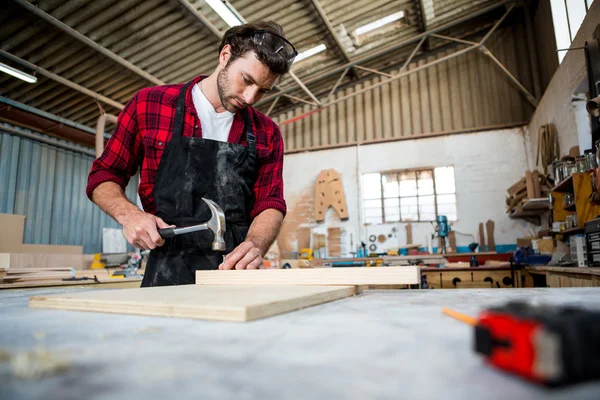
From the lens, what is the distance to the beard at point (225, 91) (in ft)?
6.17

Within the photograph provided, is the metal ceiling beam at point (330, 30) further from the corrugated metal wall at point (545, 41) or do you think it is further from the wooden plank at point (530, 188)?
the wooden plank at point (530, 188)

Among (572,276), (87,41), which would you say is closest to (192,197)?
(572,276)

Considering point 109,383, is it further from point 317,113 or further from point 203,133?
point 317,113

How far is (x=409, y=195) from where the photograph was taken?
762 centimetres

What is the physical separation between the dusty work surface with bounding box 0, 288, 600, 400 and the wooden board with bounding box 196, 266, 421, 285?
0.38 m

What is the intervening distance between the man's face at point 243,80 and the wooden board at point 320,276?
92 centimetres

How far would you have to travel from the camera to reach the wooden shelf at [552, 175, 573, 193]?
3.66m

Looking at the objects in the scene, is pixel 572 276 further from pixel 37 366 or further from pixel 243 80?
pixel 37 366

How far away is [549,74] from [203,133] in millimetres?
6356

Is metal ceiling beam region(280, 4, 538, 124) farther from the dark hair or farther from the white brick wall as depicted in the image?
the dark hair

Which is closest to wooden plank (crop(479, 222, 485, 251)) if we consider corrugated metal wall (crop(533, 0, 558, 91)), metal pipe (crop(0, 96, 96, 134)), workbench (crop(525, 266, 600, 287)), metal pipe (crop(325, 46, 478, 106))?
corrugated metal wall (crop(533, 0, 558, 91))

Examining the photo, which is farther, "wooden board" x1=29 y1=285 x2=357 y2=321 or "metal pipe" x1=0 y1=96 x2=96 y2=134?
"metal pipe" x1=0 y1=96 x2=96 y2=134

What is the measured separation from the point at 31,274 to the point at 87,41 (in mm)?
3921

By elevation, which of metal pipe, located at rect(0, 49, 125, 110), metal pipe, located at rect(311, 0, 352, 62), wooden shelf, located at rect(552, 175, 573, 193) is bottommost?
wooden shelf, located at rect(552, 175, 573, 193)
